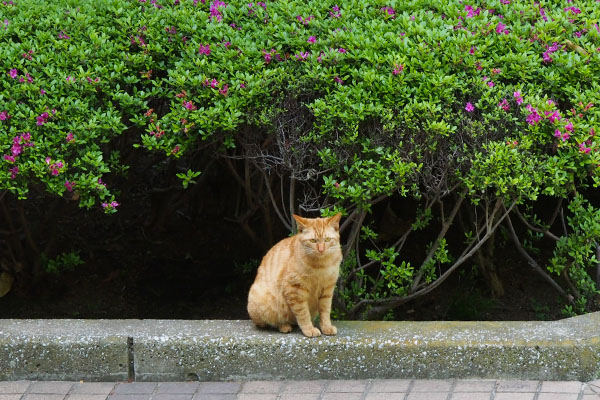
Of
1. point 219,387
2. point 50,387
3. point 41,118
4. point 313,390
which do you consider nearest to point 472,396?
point 313,390

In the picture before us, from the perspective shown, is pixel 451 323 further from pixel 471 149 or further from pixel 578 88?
pixel 578 88

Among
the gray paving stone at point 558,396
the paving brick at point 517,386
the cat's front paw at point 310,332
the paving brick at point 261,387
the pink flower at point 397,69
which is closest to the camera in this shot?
the gray paving stone at point 558,396

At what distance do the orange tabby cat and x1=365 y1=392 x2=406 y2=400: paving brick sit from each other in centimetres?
44

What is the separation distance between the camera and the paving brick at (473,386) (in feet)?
15.3

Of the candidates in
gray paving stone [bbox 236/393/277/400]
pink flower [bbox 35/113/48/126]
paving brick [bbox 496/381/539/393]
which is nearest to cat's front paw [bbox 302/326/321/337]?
gray paving stone [bbox 236/393/277/400]

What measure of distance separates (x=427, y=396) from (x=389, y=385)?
234 mm

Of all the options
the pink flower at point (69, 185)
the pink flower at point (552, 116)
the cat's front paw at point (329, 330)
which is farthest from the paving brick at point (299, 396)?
the pink flower at point (552, 116)

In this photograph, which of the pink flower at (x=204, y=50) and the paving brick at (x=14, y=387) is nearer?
the paving brick at (x=14, y=387)

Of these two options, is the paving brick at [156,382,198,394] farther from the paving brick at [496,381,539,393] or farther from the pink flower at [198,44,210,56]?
the pink flower at [198,44,210,56]

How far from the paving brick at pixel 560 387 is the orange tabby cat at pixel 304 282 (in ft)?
3.94

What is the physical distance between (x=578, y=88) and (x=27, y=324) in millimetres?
3588

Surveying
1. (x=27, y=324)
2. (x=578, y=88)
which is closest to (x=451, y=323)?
(x=578, y=88)

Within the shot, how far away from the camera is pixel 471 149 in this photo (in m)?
5.03

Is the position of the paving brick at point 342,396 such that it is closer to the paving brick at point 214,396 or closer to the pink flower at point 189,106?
the paving brick at point 214,396
